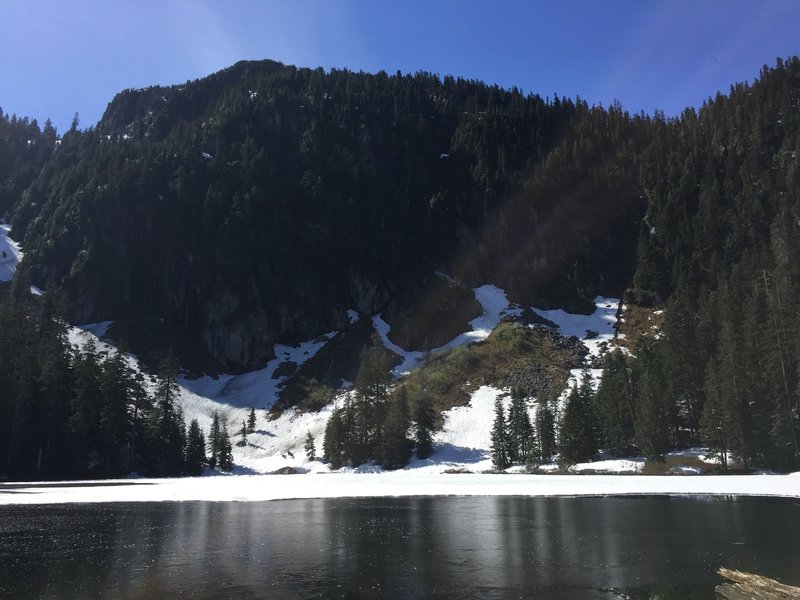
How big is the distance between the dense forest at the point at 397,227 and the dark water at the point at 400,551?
52.0 m

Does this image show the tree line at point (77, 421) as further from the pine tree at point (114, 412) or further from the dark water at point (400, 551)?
the dark water at point (400, 551)

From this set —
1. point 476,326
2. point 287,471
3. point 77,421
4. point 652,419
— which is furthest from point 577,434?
point 77,421

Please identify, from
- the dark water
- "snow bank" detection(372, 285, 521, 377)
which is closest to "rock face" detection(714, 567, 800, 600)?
the dark water

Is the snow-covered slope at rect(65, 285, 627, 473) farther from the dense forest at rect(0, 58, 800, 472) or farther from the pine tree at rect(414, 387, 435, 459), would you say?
the dense forest at rect(0, 58, 800, 472)

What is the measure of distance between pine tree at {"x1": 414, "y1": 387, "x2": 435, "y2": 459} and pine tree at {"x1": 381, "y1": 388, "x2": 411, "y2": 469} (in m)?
2.02

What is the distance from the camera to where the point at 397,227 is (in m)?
174

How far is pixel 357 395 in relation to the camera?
9238 cm

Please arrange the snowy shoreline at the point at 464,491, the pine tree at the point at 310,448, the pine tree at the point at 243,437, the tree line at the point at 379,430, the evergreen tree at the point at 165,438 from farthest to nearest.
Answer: the pine tree at the point at 243,437 → the pine tree at the point at 310,448 → the tree line at the point at 379,430 → the evergreen tree at the point at 165,438 → the snowy shoreline at the point at 464,491

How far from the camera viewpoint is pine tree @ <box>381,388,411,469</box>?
82062 mm

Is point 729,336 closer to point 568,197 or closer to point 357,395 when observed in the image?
point 357,395

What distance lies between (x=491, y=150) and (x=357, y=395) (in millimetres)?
125230

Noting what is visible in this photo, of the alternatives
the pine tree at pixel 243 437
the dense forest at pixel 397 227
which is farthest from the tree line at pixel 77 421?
the pine tree at pixel 243 437

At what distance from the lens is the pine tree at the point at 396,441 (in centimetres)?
8206

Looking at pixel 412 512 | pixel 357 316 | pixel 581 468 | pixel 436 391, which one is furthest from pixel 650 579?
pixel 357 316
